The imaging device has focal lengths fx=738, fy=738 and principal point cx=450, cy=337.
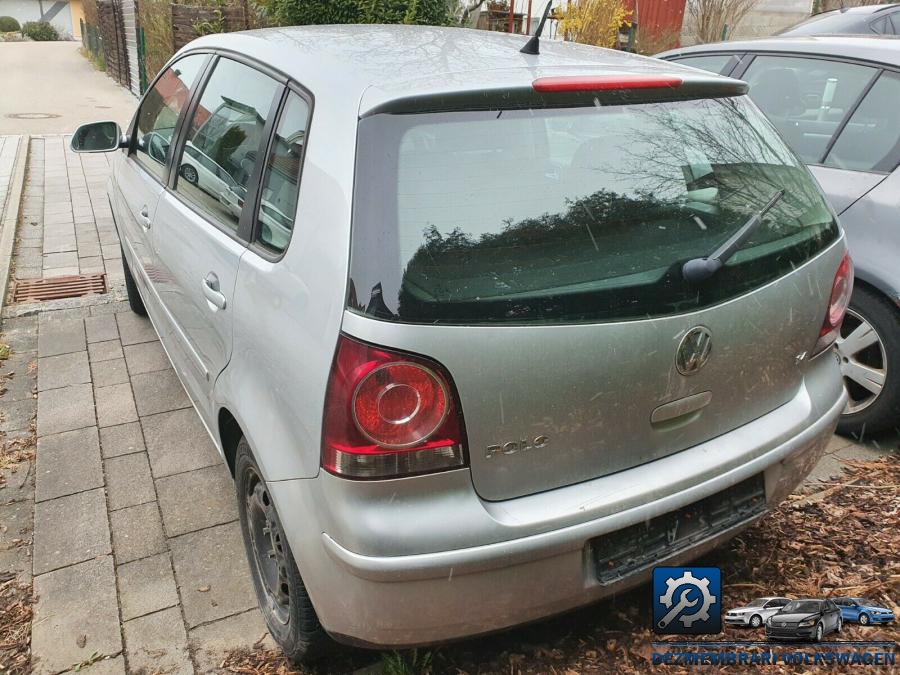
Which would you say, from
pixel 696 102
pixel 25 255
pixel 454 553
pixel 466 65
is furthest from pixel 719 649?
pixel 25 255

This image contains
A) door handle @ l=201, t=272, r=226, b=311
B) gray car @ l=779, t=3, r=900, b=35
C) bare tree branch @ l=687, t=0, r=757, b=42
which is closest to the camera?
door handle @ l=201, t=272, r=226, b=311

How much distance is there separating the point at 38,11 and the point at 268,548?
249 ft

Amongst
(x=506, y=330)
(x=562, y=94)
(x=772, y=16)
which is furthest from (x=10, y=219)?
(x=772, y=16)

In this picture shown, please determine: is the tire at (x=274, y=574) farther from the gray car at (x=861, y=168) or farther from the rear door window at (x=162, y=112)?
the gray car at (x=861, y=168)

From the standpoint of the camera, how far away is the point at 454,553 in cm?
174

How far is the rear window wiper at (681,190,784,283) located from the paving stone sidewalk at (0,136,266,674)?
1819mm

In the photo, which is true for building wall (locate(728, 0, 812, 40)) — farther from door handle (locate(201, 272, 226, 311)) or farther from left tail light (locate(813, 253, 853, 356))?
door handle (locate(201, 272, 226, 311))

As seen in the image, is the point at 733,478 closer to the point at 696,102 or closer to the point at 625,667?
the point at 625,667

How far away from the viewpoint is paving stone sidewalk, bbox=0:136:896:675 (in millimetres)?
2486

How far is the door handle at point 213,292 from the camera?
2.41 meters

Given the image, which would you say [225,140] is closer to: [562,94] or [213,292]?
[213,292]

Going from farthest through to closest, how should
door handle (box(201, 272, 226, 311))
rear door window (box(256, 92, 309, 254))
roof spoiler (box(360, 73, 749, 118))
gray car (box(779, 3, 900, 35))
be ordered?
gray car (box(779, 3, 900, 35)) → door handle (box(201, 272, 226, 311)) → rear door window (box(256, 92, 309, 254)) → roof spoiler (box(360, 73, 749, 118))

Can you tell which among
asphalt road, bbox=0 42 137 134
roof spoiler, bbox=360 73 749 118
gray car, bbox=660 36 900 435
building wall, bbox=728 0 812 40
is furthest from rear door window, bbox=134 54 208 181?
building wall, bbox=728 0 812 40

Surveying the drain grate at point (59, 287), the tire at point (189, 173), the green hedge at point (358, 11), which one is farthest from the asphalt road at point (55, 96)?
the tire at point (189, 173)
